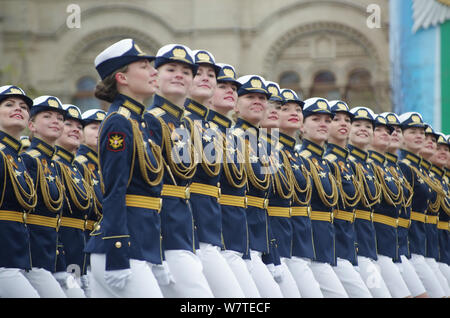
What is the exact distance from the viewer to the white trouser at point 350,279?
29.8ft

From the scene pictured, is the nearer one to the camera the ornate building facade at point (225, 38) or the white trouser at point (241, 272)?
the white trouser at point (241, 272)

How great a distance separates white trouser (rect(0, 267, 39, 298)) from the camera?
7266 millimetres

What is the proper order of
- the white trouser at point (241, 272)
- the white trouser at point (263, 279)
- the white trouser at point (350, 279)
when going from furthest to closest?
the white trouser at point (350, 279)
the white trouser at point (263, 279)
the white trouser at point (241, 272)

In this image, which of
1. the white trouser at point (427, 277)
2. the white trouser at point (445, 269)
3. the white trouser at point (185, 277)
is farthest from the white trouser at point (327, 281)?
the white trouser at point (445, 269)

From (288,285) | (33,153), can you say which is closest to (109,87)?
(33,153)

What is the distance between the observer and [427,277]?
11266mm

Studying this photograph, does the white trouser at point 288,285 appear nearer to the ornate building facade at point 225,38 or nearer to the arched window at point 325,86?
the ornate building facade at point 225,38

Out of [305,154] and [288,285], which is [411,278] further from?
[288,285]

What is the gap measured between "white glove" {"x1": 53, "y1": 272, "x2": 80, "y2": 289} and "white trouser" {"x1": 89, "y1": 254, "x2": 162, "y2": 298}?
9.32ft

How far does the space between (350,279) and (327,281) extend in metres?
0.40

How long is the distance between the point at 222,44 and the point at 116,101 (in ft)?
66.5

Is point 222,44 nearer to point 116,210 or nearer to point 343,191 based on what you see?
point 343,191

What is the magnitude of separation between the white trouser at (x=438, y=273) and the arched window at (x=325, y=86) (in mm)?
14888
